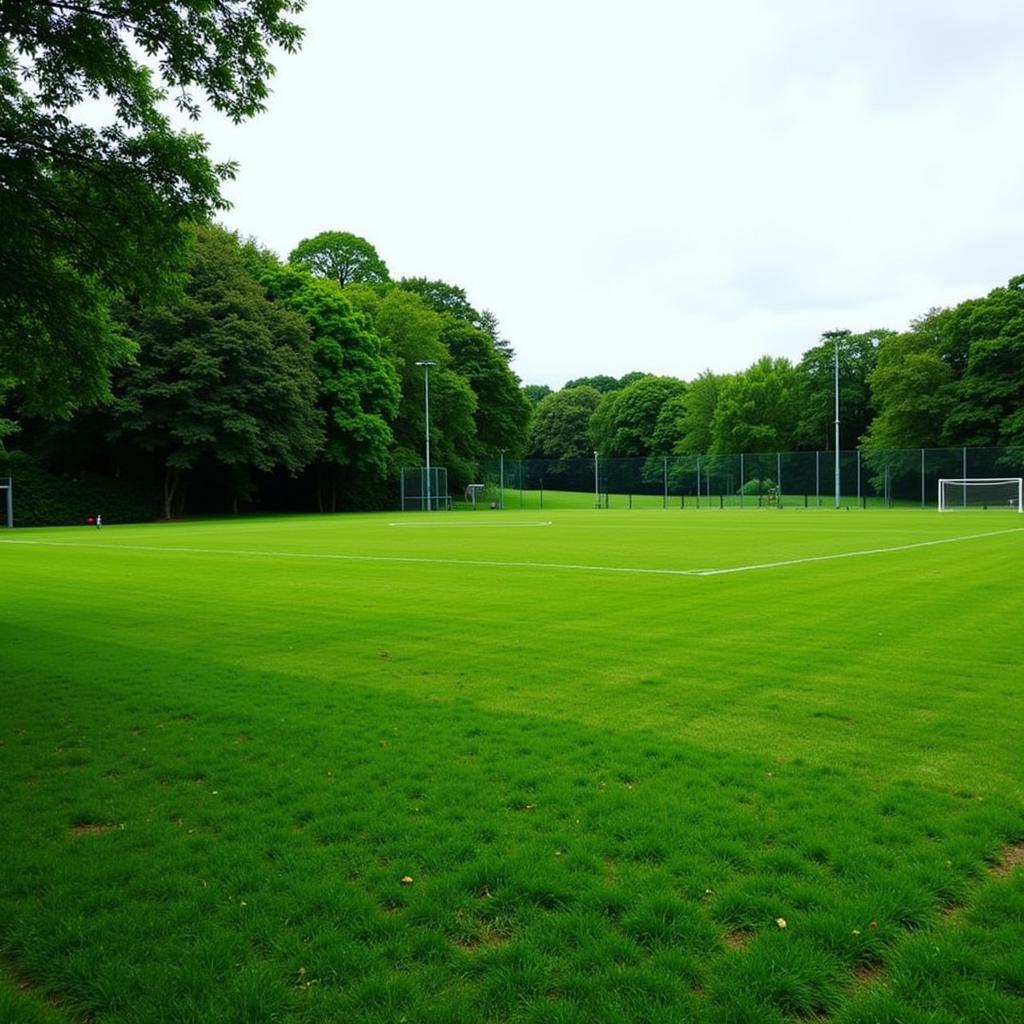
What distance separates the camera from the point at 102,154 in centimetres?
877

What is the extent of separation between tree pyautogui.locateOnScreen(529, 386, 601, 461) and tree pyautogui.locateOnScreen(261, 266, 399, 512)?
207 ft

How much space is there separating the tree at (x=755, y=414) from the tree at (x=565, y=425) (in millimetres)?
32645

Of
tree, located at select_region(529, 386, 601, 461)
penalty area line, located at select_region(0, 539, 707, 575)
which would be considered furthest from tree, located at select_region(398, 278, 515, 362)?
penalty area line, located at select_region(0, 539, 707, 575)

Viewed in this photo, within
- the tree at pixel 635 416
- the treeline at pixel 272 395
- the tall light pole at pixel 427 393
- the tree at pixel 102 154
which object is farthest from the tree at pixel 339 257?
the tree at pixel 102 154

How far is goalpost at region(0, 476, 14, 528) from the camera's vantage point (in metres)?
42.4

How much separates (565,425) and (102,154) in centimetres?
11367

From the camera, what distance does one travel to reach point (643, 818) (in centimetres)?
450

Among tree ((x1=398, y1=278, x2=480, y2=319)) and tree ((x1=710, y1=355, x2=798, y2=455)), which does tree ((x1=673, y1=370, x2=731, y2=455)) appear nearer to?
tree ((x1=710, y1=355, x2=798, y2=455))

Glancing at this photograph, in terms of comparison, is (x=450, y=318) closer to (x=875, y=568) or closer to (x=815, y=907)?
(x=875, y=568)

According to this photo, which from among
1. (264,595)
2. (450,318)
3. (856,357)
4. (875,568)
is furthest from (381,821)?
(856,357)

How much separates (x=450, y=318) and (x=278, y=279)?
21.5 m

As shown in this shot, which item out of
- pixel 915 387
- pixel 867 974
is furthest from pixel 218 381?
pixel 915 387

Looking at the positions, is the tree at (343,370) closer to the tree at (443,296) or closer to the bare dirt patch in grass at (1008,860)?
the tree at (443,296)

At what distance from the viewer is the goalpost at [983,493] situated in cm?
5088
